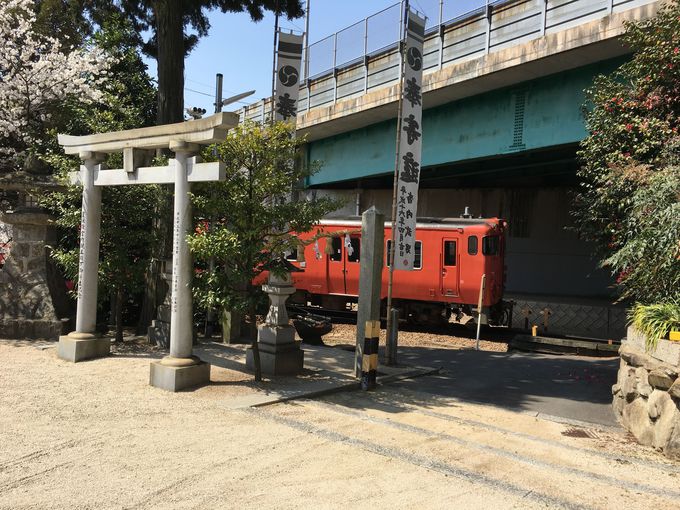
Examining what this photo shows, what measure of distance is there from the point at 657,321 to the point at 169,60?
9.91 meters

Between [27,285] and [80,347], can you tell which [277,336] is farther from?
[27,285]

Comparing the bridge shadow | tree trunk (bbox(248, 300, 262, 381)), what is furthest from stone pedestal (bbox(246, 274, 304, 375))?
the bridge shadow

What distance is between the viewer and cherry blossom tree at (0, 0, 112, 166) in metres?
13.5

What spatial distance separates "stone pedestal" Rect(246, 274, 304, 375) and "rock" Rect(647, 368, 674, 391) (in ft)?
15.3

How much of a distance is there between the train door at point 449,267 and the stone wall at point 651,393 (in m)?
8.20

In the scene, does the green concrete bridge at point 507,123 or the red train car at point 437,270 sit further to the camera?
the red train car at point 437,270

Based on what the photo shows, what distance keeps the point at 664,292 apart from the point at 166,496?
608 centimetres

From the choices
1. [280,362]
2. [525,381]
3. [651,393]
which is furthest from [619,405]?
[280,362]

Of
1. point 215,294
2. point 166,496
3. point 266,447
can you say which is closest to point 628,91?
point 215,294

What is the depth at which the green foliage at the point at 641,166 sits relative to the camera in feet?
22.7

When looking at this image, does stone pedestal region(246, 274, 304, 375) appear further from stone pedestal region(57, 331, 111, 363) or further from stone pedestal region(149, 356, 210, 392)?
stone pedestal region(57, 331, 111, 363)

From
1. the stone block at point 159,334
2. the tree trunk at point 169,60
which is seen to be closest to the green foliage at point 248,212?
the stone block at point 159,334

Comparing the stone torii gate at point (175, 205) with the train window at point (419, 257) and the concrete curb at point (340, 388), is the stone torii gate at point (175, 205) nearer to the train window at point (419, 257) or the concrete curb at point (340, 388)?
the concrete curb at point (340, 388)

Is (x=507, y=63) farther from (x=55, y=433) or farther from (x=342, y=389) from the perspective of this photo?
(x=55, y=433)
